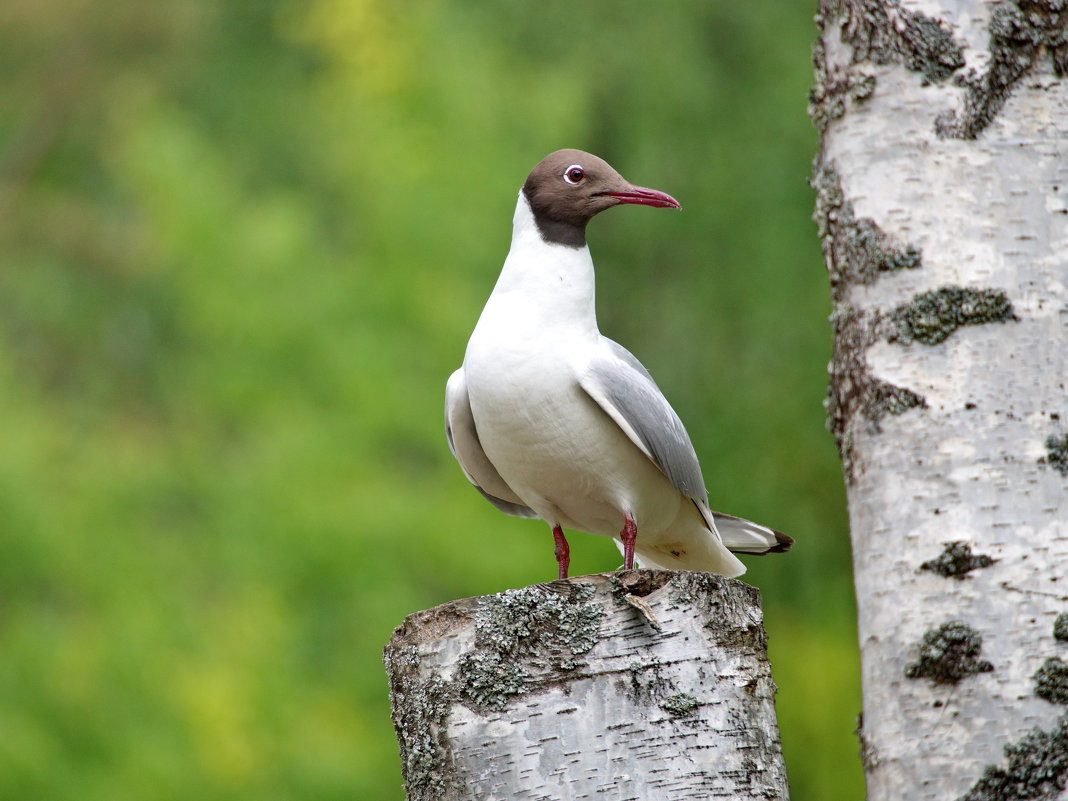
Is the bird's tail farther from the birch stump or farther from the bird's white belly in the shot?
the birch stump

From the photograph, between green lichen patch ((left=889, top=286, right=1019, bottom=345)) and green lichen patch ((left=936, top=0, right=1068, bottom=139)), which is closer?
green lichen patch ((left=889, top=286, right=1019, bottom=345))

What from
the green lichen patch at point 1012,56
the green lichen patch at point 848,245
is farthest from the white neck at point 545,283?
the green lichen patch at point 1012,56

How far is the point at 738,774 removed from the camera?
237cm

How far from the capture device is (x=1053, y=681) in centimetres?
255

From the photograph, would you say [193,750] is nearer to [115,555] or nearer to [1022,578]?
[115,555]

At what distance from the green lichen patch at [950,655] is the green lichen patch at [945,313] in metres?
0.58

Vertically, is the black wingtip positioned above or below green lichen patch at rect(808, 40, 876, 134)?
below

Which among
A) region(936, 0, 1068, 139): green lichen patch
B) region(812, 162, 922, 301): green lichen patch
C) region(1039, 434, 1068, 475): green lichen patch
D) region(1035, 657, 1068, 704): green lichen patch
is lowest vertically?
region(1035, 657, 1068, 704): green lichen patch

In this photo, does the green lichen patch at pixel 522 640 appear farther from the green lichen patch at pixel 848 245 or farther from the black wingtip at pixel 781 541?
the black wingtip at pixel 781 541

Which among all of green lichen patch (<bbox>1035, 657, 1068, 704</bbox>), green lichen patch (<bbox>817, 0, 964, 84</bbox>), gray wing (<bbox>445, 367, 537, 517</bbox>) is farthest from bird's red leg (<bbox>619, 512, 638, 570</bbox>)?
green lichen patch (<bbox>817, 0, 964, 84</bbox>)

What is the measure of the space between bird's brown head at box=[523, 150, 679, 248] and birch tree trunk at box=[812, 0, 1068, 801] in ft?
2.21

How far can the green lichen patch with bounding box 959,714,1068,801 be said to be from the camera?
2.53 m

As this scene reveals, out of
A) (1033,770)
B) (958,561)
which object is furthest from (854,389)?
(1033,770)

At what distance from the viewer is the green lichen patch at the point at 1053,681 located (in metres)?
2.55
